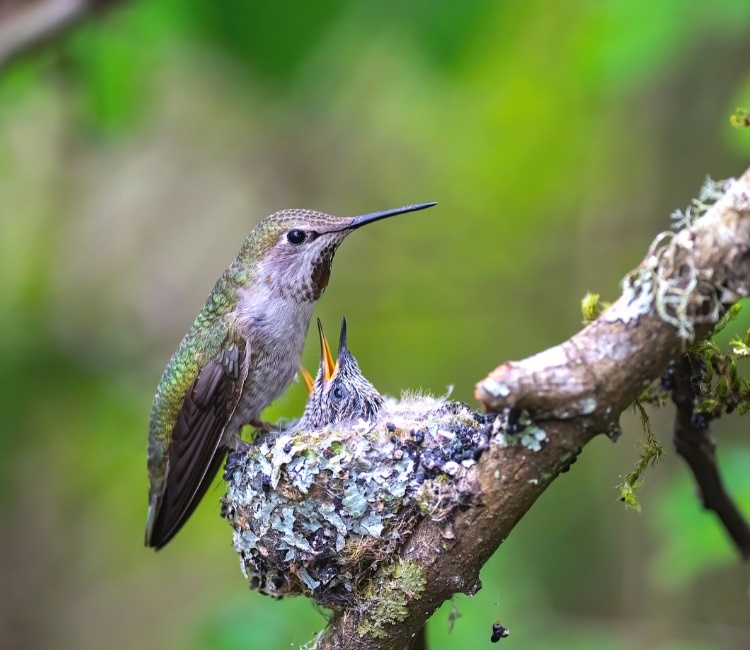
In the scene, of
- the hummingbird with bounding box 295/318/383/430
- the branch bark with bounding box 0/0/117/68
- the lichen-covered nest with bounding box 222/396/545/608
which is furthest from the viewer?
the branch bark with bounding box 0/0/117/68

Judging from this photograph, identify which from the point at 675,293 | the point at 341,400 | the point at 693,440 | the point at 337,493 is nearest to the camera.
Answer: the point at 675,293

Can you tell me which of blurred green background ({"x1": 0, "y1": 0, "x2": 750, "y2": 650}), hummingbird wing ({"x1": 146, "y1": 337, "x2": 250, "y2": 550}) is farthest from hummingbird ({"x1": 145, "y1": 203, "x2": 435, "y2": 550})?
blurred green background ({"x1": 0, "y1": 0, "x2": 750, "y2": 650})

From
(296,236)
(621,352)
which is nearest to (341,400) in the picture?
(296,236)

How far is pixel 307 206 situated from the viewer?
603 cm

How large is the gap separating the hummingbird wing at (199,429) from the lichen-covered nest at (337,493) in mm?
126

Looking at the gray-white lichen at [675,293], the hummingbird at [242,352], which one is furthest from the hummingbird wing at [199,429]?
the gray-white lichen at [675,293]

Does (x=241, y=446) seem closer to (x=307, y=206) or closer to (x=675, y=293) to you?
(x=675, y=293)

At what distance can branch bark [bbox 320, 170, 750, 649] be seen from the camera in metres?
1.36

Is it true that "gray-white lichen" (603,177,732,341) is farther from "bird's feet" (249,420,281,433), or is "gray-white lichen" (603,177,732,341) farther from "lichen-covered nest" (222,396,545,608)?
"bird's feet" (249,420,281,433)

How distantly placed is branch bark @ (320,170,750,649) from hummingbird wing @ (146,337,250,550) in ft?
5.65

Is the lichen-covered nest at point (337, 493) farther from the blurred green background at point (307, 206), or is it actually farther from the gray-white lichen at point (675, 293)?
the blurred green background at point (307, 206)

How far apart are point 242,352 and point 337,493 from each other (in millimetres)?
776

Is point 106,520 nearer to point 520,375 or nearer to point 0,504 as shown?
point 0,504

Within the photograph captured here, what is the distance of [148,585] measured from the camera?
263 inches
